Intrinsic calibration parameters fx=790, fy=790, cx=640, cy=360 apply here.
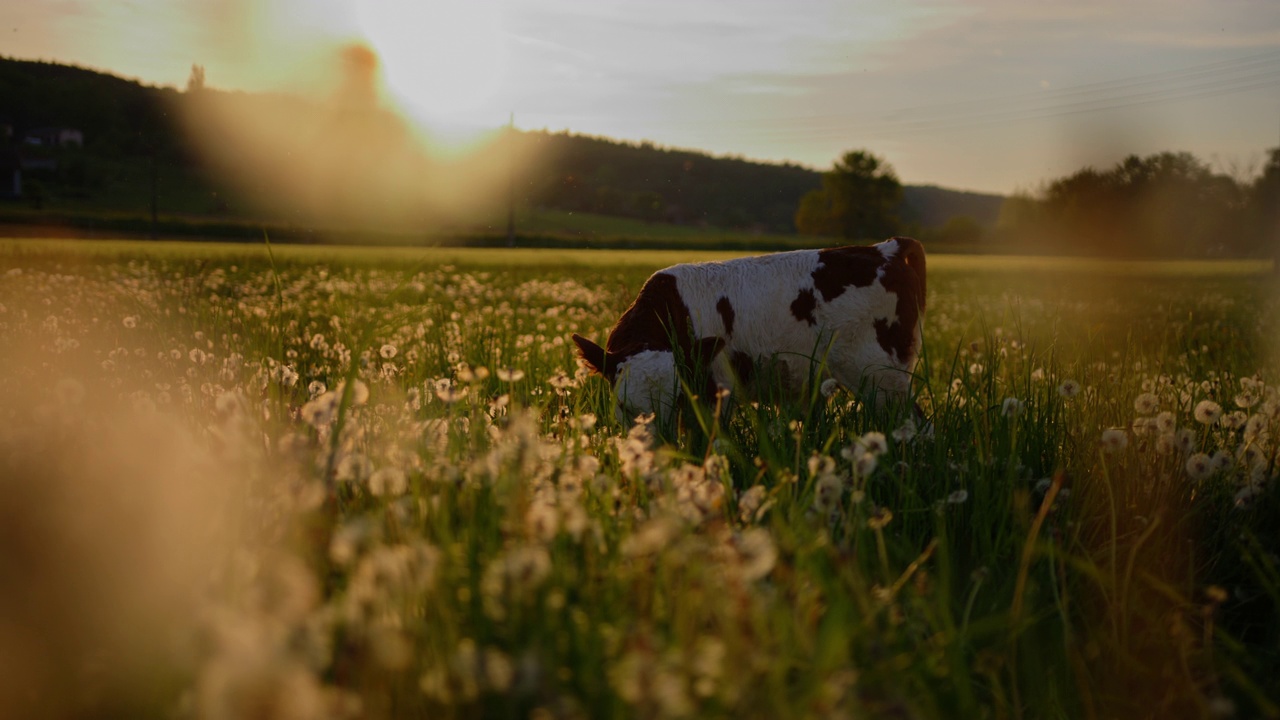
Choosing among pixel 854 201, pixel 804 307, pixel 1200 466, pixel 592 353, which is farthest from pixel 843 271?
pixel 854 201

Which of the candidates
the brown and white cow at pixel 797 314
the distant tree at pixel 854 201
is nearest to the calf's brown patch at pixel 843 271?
the brown and white cow at pixel 797 314

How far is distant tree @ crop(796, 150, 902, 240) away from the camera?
118000 mm

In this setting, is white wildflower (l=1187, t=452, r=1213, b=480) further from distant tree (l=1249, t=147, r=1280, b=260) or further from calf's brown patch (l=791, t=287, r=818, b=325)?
distant tree (l=1249, t=147, r=1280, b=260)

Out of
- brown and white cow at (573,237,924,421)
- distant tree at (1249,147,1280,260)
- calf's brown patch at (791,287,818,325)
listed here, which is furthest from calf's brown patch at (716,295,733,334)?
distant tree at (1249,147,1280,260)

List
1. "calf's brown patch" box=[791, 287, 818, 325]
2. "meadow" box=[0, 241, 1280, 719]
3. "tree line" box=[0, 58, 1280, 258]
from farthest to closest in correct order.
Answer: "tree line" box=[0, 58, 1280, 258] → "calf's brown patch" box=[791, 287, 818, 325] → "meadow" box=[0, 241, 1280, 719]

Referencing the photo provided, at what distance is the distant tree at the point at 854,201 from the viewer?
11800 centimetres

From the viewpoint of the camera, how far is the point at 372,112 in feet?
396

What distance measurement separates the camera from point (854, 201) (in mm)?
120312

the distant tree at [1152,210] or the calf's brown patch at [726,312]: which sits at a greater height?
the distant tree at [1152,210]

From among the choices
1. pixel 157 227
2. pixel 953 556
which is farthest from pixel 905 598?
pixel 157 227

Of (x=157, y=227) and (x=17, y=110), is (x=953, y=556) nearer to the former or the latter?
(x=157, y=227)

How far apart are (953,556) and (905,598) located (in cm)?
56

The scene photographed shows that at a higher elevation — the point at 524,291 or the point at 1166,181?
the point at 1166,181

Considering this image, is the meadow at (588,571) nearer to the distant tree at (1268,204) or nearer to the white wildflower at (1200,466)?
the white wildflower at (1200,466)
